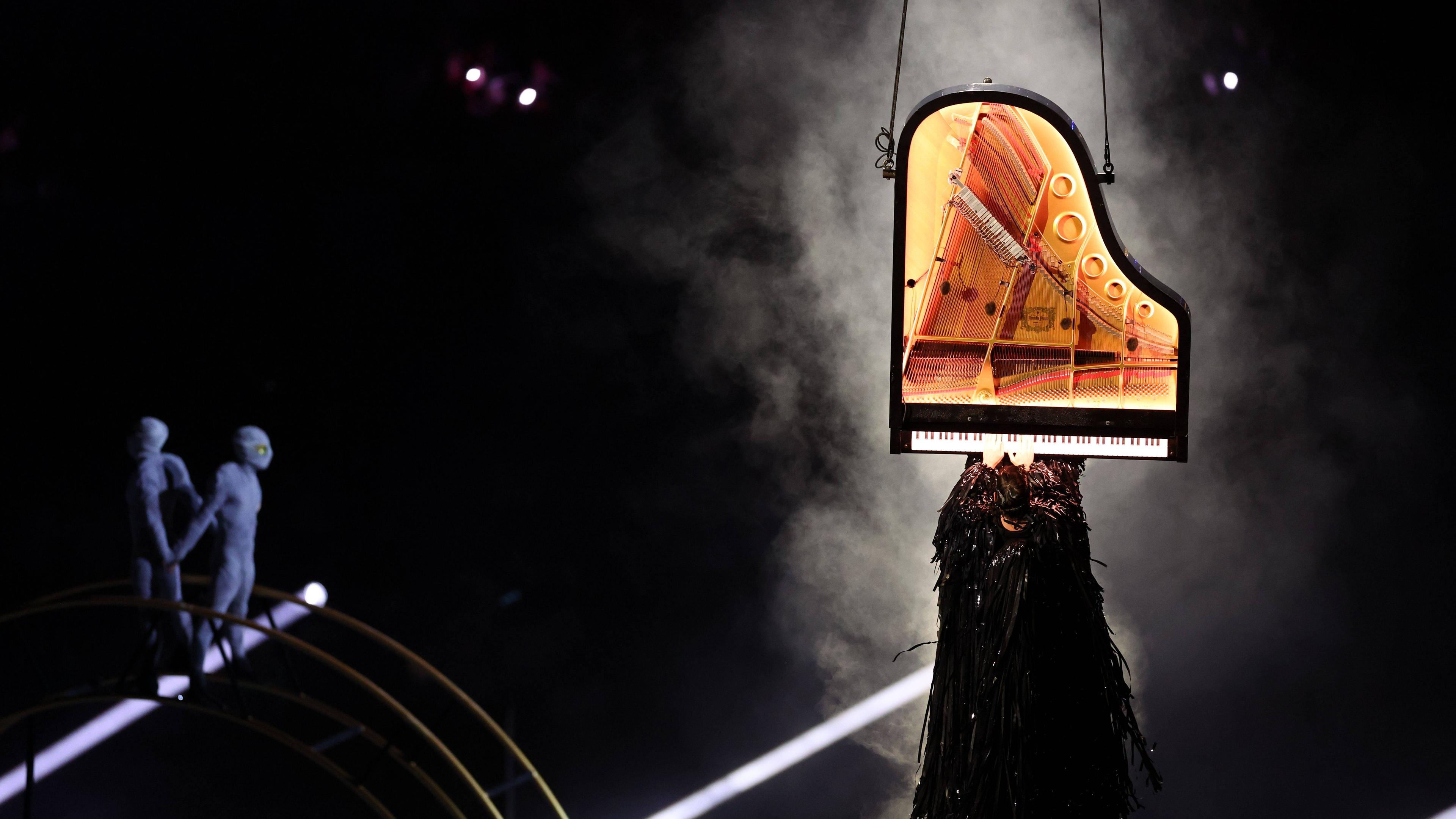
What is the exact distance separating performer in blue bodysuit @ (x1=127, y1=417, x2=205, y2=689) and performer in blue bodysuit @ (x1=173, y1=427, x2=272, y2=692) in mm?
57

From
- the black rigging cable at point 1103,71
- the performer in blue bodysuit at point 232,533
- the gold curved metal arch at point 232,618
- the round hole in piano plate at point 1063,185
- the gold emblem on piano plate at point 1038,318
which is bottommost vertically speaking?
the gold curved metal arch at point 232,618

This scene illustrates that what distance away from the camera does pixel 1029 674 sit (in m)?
2.71

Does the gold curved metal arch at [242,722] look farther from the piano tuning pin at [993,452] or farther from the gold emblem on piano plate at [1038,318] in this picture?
the gold emblem on piano plate at [1038,318]

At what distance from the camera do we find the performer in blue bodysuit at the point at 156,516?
324 centimetres

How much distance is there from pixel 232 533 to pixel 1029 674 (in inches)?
87.3

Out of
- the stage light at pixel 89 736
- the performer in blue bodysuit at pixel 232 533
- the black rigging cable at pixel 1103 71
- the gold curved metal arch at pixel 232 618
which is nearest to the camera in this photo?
the gold curved metal arch at pixel 232 618

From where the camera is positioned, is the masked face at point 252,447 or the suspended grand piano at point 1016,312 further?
the masked face at point 252,447

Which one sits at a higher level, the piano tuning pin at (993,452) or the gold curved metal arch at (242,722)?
the piano tuning pin at (993,452)

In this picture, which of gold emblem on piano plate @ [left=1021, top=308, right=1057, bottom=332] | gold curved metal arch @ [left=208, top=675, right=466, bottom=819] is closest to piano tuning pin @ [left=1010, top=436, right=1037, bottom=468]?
gold emblem on piano plate @ [left=1021, top=308, right=1057, bottom=332]

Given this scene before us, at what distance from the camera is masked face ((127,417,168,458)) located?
3.27 m

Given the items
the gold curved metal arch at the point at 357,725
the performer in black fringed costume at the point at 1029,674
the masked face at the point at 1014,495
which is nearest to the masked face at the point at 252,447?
the gold curved metal arch at the point at 357,725

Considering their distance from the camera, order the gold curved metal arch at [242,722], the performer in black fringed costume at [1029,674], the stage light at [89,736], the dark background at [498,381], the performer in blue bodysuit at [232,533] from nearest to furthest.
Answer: the performer in black fringed costume at [1029,674]
the gold curved metal arch at [242,722]
the performer in blue bodysuit at [232,533]
the dark background at [498,381]
the stage light at [89,736]

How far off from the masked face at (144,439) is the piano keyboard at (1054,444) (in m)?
2.17

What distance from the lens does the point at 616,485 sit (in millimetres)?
4094
